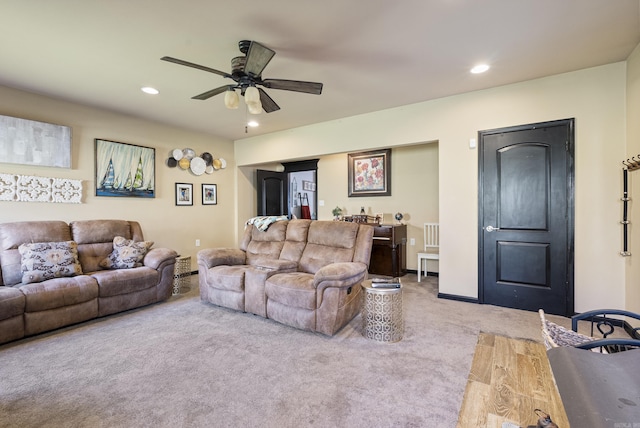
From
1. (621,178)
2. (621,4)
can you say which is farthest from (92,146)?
(621,178)

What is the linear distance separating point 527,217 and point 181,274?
181 inches

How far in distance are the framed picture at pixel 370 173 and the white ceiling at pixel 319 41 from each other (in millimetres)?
1843

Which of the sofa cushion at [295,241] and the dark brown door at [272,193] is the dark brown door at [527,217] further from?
the dark brown door at [272,193]

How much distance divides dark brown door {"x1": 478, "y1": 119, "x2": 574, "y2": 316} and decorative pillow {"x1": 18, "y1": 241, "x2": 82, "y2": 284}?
4688mm

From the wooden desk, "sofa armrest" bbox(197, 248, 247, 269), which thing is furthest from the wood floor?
the wooden desk

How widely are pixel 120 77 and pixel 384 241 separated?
417cm

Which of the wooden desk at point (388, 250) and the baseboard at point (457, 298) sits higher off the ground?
the wooden desk at point (388, 250)

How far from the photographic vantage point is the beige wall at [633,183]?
98.7 inches

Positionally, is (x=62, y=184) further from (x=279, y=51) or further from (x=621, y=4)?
(x=621, y=4)

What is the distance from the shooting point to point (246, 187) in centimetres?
612

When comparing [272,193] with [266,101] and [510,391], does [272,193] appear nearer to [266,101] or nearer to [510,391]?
[266,101]

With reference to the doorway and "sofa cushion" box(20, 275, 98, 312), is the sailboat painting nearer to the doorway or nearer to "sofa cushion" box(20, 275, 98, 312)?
"sofa cushion" box(20, 275, 98, 312)

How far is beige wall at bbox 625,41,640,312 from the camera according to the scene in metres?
2.51

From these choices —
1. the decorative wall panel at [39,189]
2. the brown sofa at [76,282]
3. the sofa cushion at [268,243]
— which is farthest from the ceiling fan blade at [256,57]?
the decorative wall panel at [39,189]
